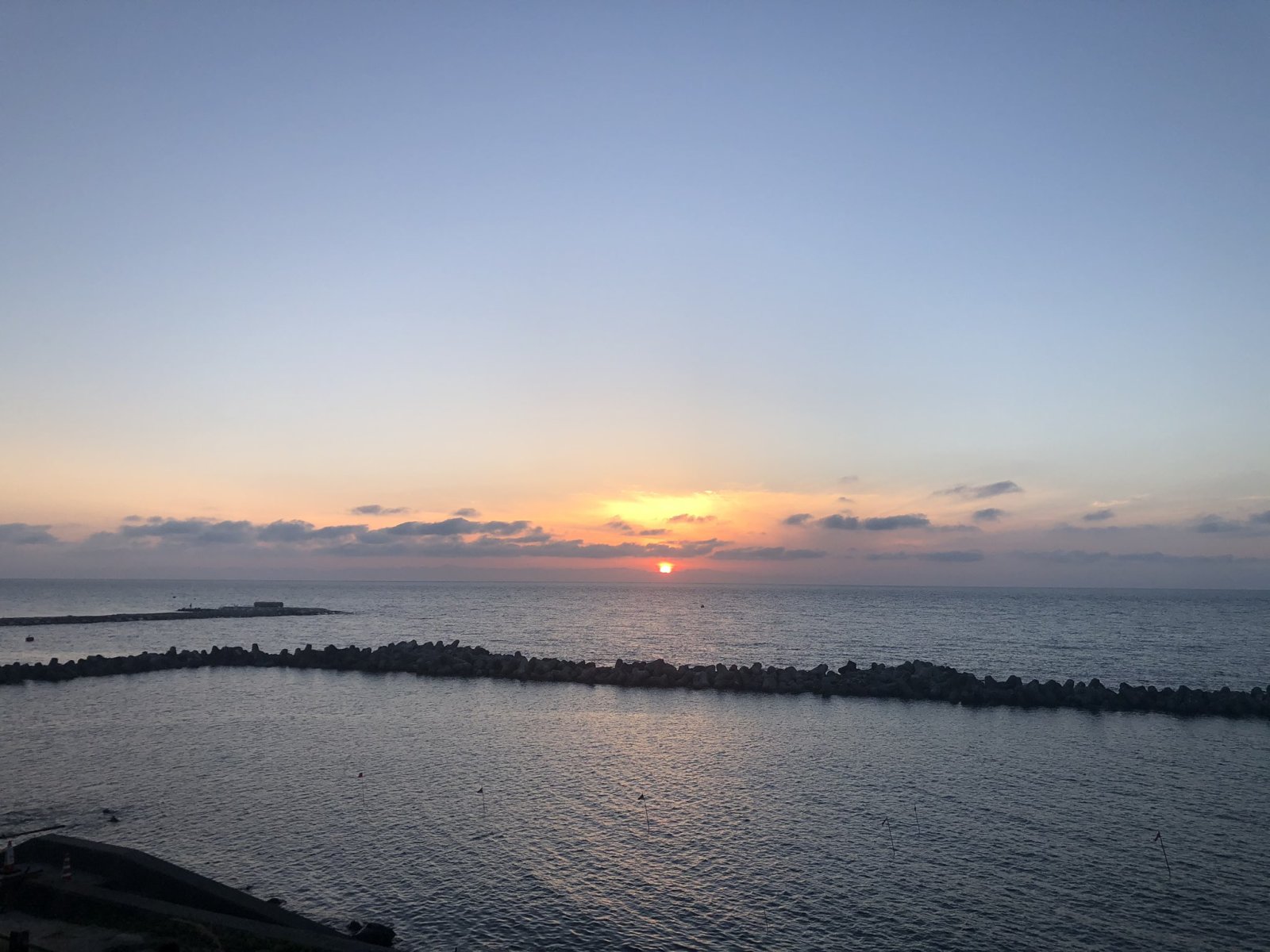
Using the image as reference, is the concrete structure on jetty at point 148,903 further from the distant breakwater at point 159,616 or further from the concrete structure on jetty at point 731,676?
the distant breakwater at point 159,616

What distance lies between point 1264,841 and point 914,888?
13339 mm

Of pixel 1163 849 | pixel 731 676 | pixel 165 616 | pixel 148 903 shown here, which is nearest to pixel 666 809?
pixel 1163 849

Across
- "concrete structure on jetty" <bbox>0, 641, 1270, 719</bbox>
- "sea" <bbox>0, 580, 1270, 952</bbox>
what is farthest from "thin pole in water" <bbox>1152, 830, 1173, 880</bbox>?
"concrete structure on jetty" <bbox>0, 641, 1270, 719</bbox>

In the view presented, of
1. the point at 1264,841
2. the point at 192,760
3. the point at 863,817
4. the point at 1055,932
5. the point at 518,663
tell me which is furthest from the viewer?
the point at 518,663

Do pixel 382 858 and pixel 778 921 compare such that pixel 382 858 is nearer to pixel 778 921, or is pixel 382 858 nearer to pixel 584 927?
pixel 584 927

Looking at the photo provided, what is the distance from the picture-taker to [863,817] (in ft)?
91.2

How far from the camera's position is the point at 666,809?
1143 inches

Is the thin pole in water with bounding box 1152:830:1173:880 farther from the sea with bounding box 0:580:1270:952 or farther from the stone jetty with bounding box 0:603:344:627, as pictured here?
the stone jetty with bounding box 0:603:344:627

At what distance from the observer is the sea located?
20.4 meters

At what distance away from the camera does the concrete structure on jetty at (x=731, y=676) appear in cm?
4906

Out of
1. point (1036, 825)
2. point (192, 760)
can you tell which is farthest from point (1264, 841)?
point (192, 760)

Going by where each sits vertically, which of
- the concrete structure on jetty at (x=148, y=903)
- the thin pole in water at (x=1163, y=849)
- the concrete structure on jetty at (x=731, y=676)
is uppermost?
the concrete structure on jetty at (x=148, y=903)

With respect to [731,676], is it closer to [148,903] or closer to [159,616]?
[148,903]

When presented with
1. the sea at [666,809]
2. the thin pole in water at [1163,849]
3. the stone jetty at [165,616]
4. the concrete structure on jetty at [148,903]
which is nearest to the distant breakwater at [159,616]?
the stone jetty at [165,616]
